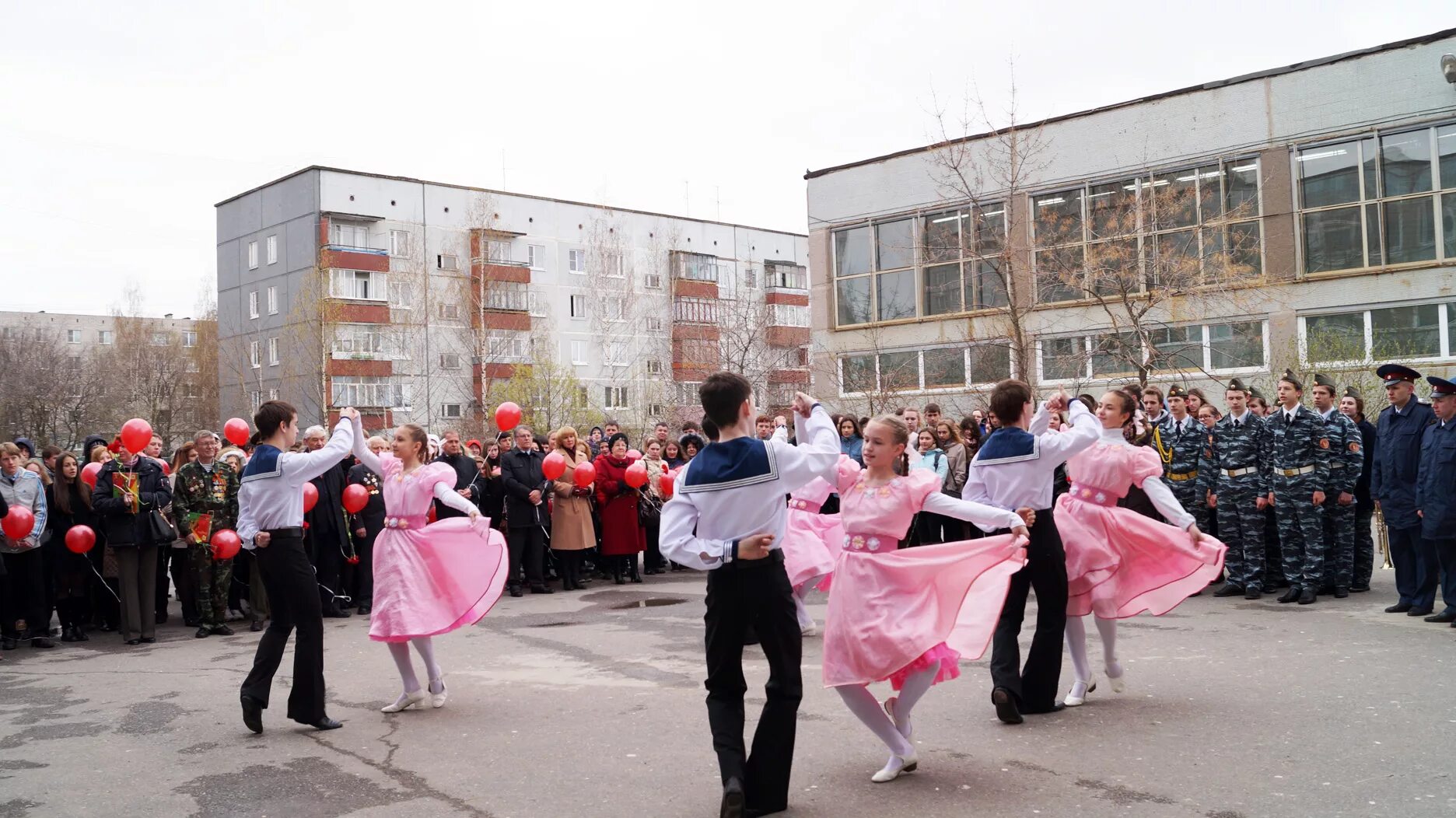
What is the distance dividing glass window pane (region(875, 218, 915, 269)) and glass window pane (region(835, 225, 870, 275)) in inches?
18.4

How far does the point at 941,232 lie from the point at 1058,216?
3437 mm

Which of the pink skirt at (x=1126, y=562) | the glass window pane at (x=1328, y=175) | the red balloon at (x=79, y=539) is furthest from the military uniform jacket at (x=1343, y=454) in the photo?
the glass window pane at (x=1328, y=175)

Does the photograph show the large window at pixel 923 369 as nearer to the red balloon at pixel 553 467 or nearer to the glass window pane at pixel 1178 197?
the glass window pane at pixel 1178 197

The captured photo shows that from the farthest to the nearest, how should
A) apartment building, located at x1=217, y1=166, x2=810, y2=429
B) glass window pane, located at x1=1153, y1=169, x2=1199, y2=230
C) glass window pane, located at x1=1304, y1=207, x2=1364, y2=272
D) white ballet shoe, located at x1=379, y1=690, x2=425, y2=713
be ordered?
apartment building, located at x1=217, y1=166, x2=810, y2=429 → glass window pane, located at x1=1153, y1=169, x2=1199, y2=230 → glass window pane, located at x1=1304, y1=207, x2=1364, y2=272 → white ballet shoe, located at x1=379, y1=690, x2=425, y2=713

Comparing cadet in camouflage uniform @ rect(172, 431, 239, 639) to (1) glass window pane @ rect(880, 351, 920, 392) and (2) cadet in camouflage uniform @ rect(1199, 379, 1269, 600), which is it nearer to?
(2) cadet in camouflage uniform @ rect(1199, 379, 1269, 600)

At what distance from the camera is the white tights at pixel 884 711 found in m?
5.96

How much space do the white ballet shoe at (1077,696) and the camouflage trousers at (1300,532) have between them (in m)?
5.57

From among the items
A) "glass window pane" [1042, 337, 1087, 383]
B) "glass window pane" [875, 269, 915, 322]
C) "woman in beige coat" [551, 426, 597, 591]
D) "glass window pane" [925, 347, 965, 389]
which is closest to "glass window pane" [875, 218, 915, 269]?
"glass window pane" [875, 269, 915, 322]

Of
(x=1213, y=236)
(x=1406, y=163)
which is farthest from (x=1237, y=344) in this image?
(x=1406, y=163)

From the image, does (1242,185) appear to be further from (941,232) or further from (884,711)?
(884,711)

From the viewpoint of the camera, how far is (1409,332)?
27297 millimetres

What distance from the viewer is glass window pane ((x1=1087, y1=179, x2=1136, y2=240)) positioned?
27250 millimetres

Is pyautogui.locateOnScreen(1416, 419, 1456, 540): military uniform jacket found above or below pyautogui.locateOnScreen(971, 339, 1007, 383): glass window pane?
below

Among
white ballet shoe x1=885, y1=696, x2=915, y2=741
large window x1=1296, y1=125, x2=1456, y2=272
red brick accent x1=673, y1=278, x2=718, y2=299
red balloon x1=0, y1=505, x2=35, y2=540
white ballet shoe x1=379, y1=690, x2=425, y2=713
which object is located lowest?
white ballet shoe x1=379, y1=690, x2=425, y2=713
